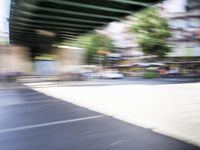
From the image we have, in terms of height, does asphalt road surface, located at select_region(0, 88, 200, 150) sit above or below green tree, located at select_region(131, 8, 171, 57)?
below

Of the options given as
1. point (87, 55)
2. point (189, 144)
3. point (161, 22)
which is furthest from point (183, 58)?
point (189, 144)

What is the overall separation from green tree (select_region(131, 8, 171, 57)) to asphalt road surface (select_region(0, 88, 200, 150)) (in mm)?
29428

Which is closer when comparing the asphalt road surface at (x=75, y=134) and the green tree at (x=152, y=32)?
the asphalt road surface at (x=75, y=134)

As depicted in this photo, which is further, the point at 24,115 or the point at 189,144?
the point at 24,115

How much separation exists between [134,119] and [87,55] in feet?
157

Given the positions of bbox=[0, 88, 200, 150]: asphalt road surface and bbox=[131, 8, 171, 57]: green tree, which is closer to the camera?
bbox=[0, 88, 200, 150]: asphalt road surface

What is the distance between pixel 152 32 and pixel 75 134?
3211cm

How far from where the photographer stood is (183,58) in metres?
43.1

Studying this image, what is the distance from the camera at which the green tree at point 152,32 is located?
36.8 m

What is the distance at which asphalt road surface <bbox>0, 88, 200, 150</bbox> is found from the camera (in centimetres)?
512

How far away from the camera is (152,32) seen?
3694cm

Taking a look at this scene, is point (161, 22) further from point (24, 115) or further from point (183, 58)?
point (24, 115)

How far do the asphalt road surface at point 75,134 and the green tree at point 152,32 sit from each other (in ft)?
96.5

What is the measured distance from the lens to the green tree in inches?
1447
